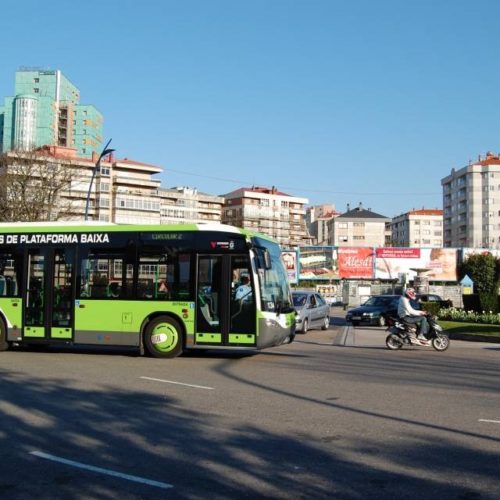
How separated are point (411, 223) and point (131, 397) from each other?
18341 cm

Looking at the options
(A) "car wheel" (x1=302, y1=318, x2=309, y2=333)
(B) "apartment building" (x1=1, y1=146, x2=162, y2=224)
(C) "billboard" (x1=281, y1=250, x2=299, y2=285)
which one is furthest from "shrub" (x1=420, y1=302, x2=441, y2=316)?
(B) "apartment building" (x1=1, y1=146, x2=162, y2=224)

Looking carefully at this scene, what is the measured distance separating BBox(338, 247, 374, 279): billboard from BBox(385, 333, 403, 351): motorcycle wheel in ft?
193

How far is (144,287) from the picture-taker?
15523 millimetres

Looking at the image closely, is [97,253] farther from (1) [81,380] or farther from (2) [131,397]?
(2) [131,397]

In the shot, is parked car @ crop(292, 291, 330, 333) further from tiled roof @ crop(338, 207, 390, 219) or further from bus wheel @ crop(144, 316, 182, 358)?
tiled roof @ crop(338, 207, 390, 219)

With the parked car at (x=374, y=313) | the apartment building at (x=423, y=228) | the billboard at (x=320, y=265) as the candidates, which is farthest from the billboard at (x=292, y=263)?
the apartment building at (x=423, y=228)

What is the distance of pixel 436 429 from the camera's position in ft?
25.4

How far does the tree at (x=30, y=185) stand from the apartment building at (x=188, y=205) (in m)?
99.4

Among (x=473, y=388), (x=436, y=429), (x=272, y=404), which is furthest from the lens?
(x=473, y=388)

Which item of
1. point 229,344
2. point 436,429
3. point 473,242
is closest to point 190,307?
point 229,344

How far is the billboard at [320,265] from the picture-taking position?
7775 centimetres

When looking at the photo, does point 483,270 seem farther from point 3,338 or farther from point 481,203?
point 481,203

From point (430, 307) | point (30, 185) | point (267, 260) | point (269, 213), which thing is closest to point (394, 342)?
point (267, 260)

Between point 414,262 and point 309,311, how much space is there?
54.3 metres
